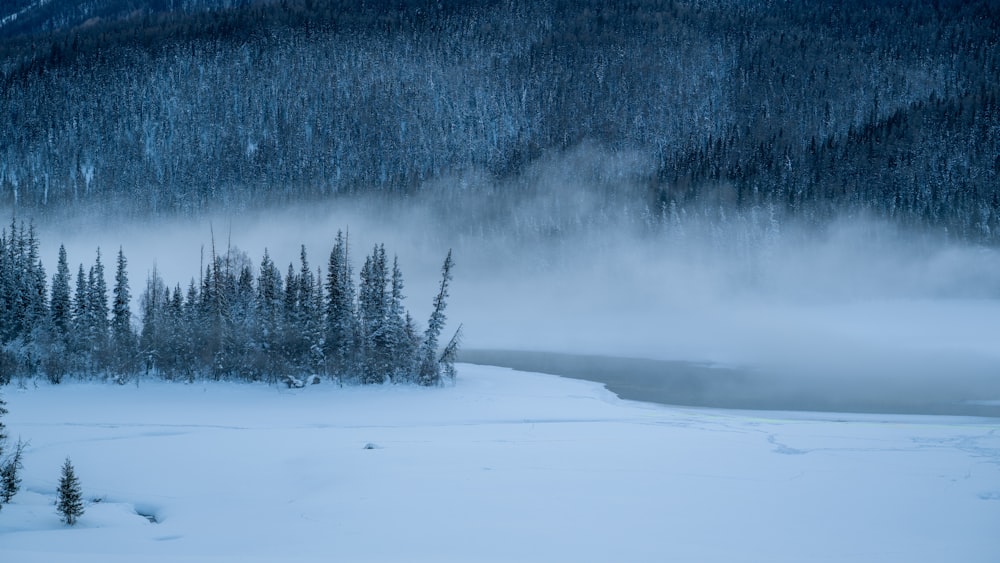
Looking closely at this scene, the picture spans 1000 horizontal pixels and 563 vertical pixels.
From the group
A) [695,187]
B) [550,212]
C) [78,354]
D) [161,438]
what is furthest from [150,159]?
[161,438]

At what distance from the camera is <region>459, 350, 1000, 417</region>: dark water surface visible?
1670 inches

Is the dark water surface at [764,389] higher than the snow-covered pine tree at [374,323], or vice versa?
the snow-covered pine tree at [374,323]

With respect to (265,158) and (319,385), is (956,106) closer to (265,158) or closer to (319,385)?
(319,385)

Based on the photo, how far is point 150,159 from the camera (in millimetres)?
189125

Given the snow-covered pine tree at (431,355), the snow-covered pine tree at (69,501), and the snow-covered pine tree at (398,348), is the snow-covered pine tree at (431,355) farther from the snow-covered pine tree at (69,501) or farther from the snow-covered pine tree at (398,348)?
the snow-covered pine tree at (69,501)

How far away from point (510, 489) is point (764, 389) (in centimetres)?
3718

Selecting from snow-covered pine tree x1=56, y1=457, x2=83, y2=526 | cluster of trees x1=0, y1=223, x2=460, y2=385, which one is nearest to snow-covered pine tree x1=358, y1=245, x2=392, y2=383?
cluster of trees x1=0, y1=223, x2=460, y2=385

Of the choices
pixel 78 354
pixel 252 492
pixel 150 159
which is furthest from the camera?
pixel 150 159

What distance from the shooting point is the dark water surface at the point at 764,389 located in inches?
1670

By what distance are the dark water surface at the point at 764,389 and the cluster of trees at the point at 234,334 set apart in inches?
625

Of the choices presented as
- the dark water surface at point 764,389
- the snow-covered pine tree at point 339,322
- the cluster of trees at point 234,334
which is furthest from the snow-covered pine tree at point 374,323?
the dark water surface at point 764,389

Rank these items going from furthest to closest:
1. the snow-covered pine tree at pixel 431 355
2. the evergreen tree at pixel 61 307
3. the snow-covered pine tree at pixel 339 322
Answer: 1. the evergreen tree at pixel 61 307
2. the snow-covered pine tree at pixel 339 322
3. the snow-covered pine tree at pixel 431 355

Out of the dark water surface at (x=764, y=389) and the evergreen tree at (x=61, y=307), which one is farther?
the evergreen tree at (x=61, y=307)

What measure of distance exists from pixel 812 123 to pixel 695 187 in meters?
66.6
